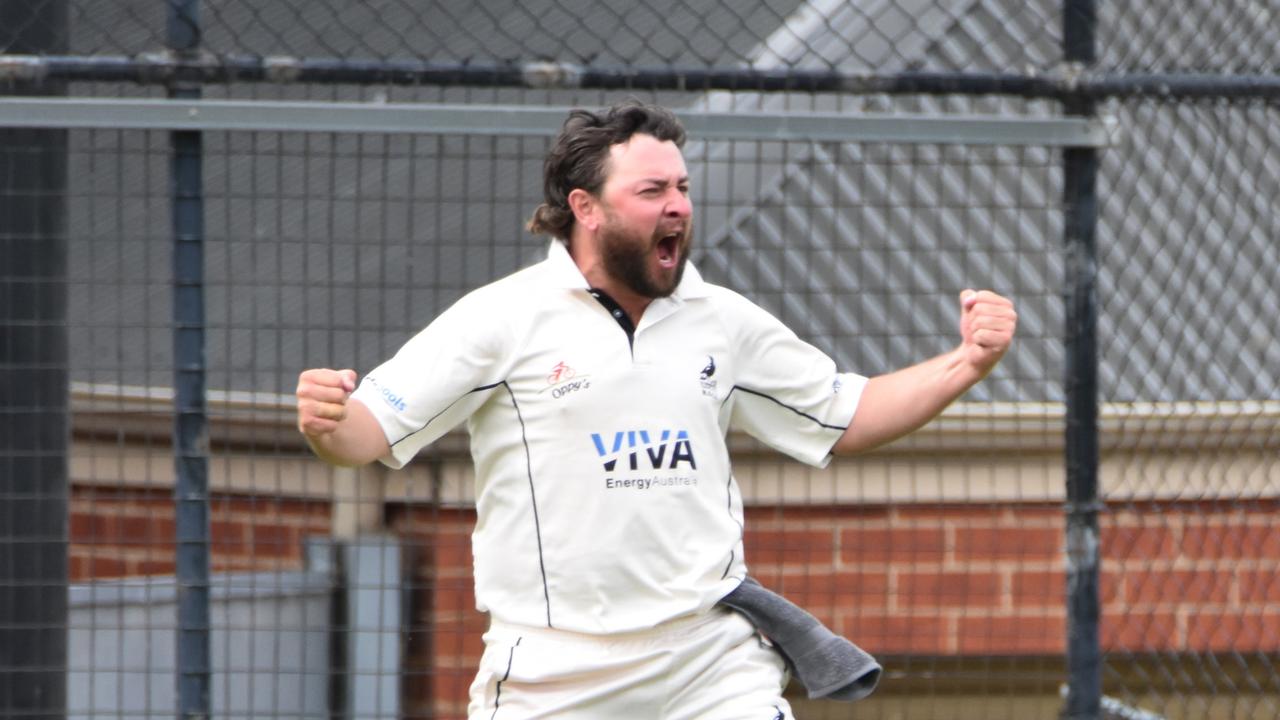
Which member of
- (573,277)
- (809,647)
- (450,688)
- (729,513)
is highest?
(573,277)

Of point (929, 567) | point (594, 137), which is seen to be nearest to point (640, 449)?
point (594, 137)

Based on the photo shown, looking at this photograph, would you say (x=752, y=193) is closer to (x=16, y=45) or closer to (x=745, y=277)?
(x=745, y=277)

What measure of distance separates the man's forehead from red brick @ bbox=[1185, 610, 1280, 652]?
8.04ft

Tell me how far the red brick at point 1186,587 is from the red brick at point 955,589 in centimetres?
43

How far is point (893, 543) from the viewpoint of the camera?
16.1 feet

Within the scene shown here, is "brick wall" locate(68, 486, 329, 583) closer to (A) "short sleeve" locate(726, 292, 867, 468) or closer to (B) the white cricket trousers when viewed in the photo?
(B) the white cricket trousers

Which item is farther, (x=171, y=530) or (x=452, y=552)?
(x=171, y=530)

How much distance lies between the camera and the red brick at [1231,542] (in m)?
5.03

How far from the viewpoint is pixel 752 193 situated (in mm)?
5070

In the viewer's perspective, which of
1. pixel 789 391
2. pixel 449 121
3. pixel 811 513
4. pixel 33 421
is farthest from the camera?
pixel 811 513

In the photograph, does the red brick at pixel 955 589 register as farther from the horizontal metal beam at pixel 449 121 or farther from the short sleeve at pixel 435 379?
the short sleeve at pixel 435 379

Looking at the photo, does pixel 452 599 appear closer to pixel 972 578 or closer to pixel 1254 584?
pixel 972 578

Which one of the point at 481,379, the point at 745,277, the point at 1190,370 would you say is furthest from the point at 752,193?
the point at 481,379

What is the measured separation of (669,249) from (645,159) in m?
0.18
